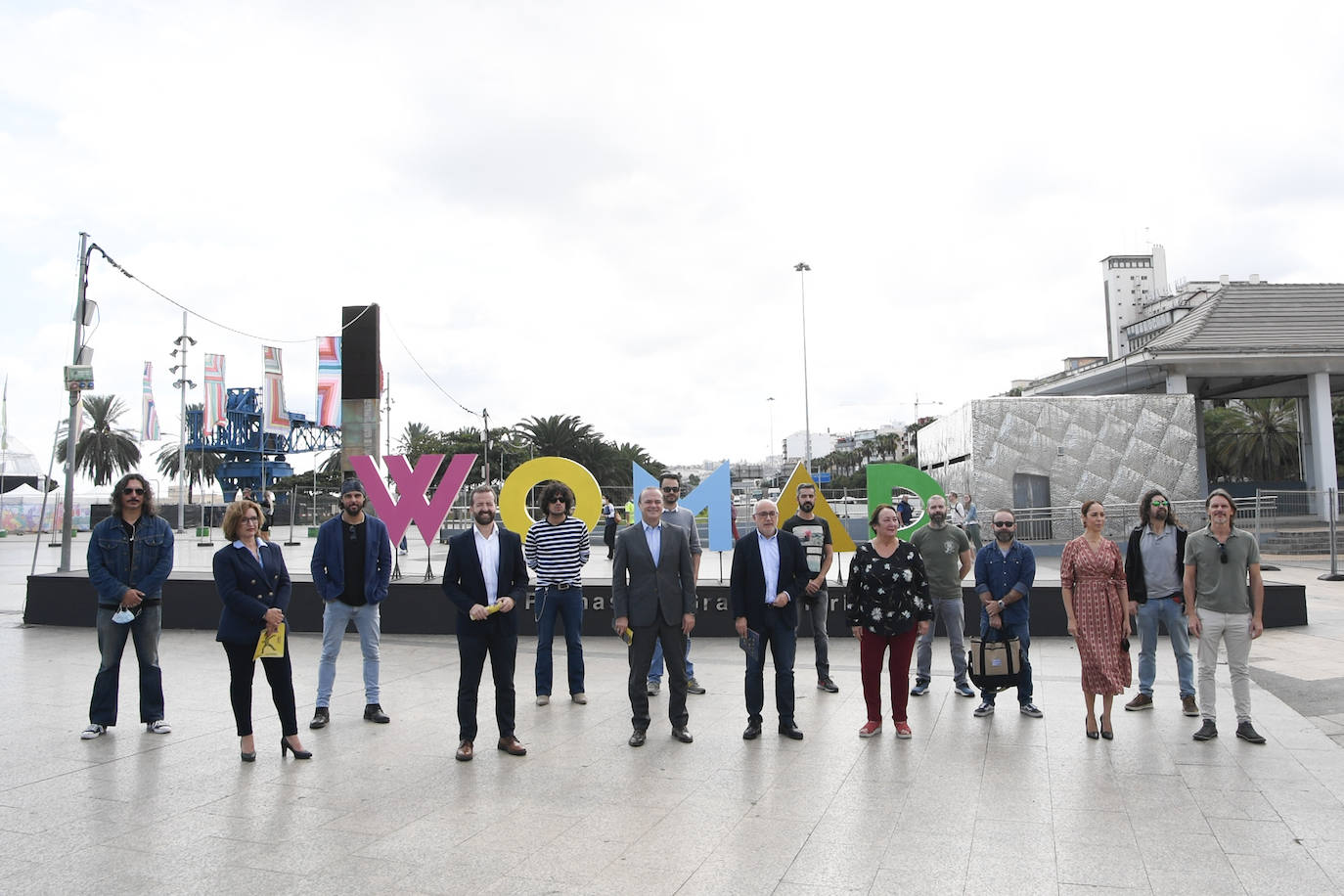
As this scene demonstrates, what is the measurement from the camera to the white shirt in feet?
19.0

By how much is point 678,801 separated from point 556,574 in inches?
104

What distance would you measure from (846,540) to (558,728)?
5.42m

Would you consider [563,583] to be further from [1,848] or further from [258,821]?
[1,848]

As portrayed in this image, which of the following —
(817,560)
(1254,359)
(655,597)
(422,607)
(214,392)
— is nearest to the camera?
(655,597)

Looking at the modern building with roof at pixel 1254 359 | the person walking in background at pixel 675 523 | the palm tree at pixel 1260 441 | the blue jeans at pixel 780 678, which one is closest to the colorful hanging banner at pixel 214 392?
the modern building with roof at pixel 1254 359

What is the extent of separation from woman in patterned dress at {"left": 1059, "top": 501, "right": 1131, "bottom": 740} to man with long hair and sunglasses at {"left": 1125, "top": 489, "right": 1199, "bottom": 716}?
0.75 meters

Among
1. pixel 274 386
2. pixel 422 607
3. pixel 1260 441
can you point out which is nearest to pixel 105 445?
pixel 274 386

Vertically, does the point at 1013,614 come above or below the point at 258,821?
above

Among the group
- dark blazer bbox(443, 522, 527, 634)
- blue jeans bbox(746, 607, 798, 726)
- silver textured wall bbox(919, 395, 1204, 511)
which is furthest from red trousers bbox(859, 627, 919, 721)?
silver textured wall bbox(919, 395, 1204, 511)

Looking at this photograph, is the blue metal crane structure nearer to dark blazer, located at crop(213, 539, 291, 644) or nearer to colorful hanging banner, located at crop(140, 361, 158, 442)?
colorful hanging banner, located at crop(140, 361, 158, 442)

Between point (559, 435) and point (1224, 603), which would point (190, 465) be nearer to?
point (559, 435)

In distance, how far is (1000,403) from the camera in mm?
30125

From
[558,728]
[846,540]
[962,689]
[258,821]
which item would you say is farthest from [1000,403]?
[258,821]

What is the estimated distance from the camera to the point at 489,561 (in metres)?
5.85
